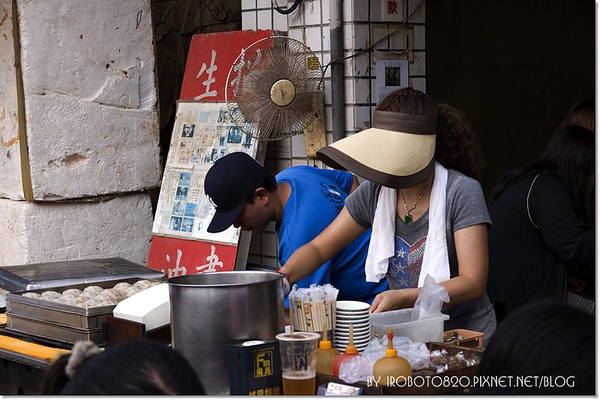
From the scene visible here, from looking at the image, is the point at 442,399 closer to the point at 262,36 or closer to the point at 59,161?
the point at 262,36

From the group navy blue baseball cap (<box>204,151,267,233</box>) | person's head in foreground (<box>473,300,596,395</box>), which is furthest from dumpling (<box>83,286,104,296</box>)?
person's head in foreground (<box>473,300,596,395</box>)

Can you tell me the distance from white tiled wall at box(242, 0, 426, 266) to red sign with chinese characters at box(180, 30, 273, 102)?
200 mm

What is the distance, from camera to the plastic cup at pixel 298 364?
255 centimetres

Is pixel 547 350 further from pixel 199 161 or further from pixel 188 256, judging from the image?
pixel 199 161

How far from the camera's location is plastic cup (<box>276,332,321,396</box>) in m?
2.55

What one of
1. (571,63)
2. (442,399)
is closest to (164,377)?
(442,399)

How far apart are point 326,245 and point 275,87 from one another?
5.44 ft

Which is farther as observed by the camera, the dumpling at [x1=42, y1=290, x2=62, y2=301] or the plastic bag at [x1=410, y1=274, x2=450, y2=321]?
the dumpling at [x1=42, y1=290, x2=62, y2=301]

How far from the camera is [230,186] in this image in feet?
11.6

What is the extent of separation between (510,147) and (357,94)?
7.59 feet

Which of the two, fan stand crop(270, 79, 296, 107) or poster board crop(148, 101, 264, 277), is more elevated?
fan stand crop(270, 79, 296, 107)

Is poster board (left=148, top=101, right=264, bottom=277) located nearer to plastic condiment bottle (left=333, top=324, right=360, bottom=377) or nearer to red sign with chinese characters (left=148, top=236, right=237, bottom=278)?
red sign with chinese characters (left=148, top=236, right=237, bottom=278)

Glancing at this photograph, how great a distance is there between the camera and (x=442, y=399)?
2203 mm

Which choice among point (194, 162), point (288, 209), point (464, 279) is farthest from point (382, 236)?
point (194, 162)
